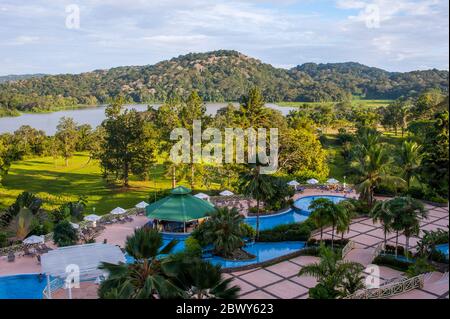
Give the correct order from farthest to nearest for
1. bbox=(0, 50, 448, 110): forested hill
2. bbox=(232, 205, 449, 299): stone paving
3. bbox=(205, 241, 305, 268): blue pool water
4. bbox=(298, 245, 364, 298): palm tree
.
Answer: bbox=(0, 50, 448, 110): forested hill, bbox=(205, 241, 305, 268): blue pool water, bbox=(232, 205, 449, 299): stone paving, bbox=(298, 245, 364, 298): palm tree

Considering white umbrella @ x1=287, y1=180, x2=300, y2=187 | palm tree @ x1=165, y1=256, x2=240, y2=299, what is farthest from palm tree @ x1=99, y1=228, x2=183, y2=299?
white umbrella @ x1=287, y1=180, x2=300, y2=187

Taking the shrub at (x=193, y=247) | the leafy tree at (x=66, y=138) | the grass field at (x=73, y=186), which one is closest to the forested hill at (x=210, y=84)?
the leafy tree at (x=66, y=138)

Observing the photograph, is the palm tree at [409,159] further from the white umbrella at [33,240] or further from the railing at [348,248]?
the white umbrella at [33,240]

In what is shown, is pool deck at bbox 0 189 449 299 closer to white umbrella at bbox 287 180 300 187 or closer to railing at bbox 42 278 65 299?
railing at bbox 42 278 65 299

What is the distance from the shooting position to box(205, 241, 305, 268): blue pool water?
892 inches

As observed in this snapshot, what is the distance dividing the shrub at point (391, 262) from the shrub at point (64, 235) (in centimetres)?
1646

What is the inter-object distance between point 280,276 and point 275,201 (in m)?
11.5

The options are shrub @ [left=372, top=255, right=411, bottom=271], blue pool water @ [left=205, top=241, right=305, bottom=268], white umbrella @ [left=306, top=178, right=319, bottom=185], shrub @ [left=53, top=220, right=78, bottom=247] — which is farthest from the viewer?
white umbrella @ [left=306, top=178, right=319, bottom=185]

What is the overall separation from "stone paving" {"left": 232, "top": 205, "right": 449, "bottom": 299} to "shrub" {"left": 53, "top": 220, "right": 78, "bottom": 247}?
9437 mm

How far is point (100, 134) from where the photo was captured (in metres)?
67.5

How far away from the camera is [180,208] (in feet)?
91.6
